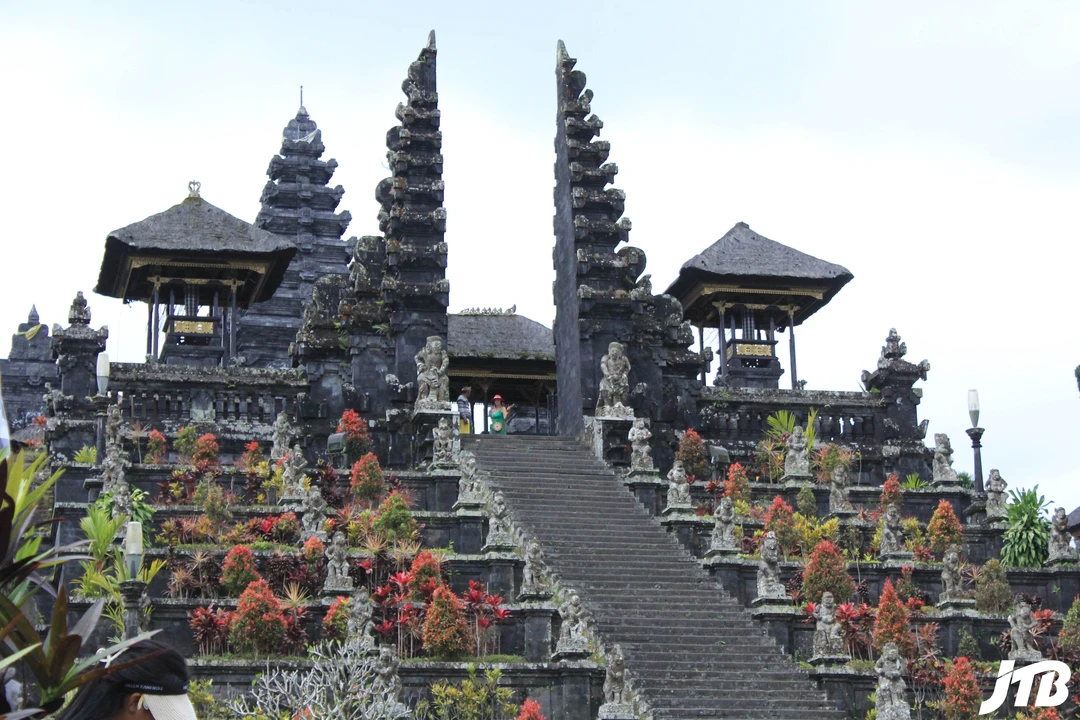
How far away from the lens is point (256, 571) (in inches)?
907

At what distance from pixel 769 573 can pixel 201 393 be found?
38.5 feet

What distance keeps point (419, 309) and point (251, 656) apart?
1235 centimetres

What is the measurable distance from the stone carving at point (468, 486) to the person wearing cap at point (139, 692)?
70.7 feet

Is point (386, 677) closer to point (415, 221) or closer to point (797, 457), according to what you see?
point (797, 457)

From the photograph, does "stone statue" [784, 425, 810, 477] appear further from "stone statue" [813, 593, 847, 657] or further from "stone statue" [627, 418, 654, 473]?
"stone statue" [813, 593, 847, 657]

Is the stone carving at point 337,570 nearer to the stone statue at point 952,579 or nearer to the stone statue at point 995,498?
the stone statue at point 952,579

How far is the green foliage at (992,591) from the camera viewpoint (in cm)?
2619

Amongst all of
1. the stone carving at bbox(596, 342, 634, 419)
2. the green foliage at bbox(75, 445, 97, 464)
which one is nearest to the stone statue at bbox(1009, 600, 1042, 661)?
the stone carving at bbox(596, 342, 634, 419)

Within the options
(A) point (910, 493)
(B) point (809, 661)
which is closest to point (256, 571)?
(B) point (809, 661)

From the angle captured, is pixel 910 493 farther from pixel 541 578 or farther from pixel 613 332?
pixel 541 578

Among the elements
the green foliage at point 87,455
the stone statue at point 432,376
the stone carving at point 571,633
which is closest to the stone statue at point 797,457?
the stone statue at point 432,376

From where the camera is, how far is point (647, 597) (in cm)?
2452

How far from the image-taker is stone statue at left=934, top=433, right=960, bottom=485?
30.8m

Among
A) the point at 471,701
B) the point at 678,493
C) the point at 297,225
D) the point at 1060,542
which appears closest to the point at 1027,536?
the point at 1060,542
